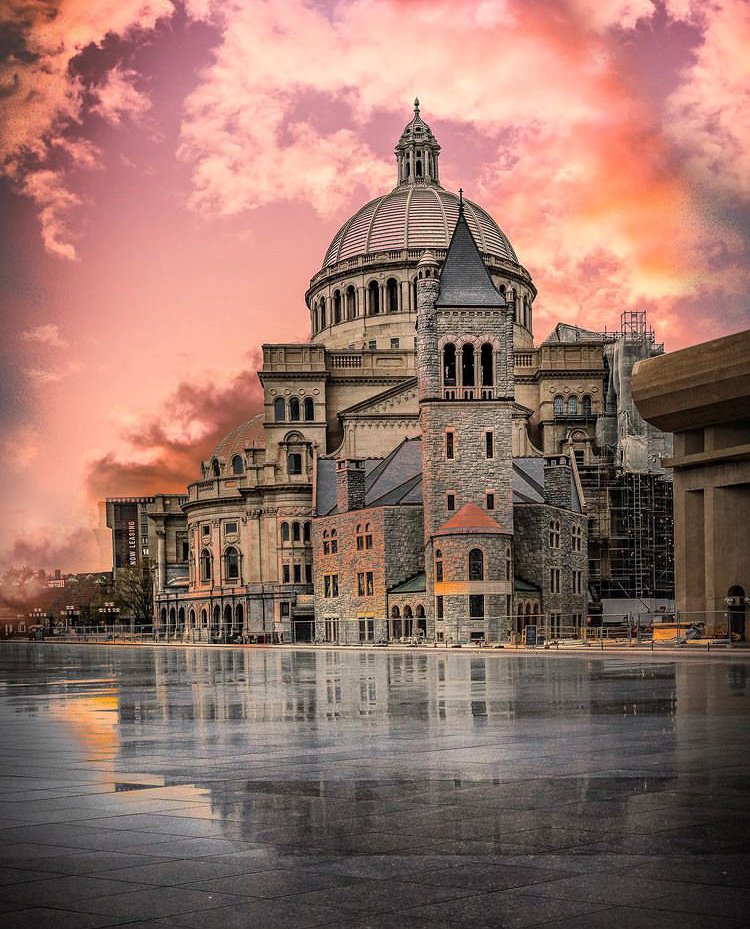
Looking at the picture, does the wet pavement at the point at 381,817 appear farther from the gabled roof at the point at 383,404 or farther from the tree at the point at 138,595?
the tree at the point at 138,595

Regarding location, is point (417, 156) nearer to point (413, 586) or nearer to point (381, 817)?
point (413, 586)

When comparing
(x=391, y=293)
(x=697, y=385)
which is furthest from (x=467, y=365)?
(x=391, y=293)

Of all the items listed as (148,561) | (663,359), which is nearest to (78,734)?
(663,359)

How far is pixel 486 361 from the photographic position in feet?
288

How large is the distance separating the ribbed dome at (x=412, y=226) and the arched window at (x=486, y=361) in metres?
38.9

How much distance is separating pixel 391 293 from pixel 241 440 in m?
19.2

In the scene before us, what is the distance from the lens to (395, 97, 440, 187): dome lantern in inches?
5463

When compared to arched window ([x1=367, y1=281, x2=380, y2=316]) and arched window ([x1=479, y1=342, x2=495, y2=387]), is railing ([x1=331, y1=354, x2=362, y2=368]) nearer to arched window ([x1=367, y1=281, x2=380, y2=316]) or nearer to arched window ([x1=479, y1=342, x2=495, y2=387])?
arched window ([x1=367, y1=281, x2=380, y2=316])

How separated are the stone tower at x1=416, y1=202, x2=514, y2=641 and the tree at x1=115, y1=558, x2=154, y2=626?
65.8 metres

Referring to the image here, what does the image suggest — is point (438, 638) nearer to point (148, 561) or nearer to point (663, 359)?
point (663, 359)

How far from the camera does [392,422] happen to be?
109188mm

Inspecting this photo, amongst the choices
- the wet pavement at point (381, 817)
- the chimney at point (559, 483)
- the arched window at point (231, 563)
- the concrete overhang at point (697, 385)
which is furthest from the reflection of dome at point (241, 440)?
the wet pavement at point (381, 817)

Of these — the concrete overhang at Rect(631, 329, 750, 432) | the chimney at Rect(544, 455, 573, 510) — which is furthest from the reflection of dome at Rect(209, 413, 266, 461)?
the concrete overhang at Rect(631, 329, 750, 432)

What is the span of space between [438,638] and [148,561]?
85.7 meters
